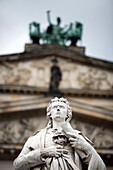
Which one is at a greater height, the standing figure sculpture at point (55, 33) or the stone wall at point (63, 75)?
the standing figure sculpture at point (55, 33)

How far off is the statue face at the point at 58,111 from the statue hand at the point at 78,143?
0.80 feet

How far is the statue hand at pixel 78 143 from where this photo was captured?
2.90 m

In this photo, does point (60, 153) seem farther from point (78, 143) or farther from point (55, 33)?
point (55, 33)

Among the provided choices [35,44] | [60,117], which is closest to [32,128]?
[35,44]

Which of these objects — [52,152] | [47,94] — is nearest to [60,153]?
[52,152]

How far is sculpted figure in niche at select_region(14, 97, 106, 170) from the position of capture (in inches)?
111

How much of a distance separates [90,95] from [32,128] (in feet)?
8.59

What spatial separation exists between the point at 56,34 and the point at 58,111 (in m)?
14.6

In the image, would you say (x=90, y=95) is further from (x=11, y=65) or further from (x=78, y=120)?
(x=11, y=65)

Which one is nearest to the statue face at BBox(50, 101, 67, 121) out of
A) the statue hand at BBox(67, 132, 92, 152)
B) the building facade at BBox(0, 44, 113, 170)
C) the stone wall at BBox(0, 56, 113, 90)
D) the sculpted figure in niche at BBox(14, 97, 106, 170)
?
the sculpted figure in niche at BBox(14, 97, 106, 170)

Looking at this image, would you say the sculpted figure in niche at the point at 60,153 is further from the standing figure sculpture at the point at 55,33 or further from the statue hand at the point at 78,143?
the standing figure sculpture at the point at 55,33

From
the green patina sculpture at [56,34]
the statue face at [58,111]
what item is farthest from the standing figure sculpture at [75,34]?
the statue face at [58,111]

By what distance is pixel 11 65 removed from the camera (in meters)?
15.1

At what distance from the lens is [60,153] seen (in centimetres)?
285
